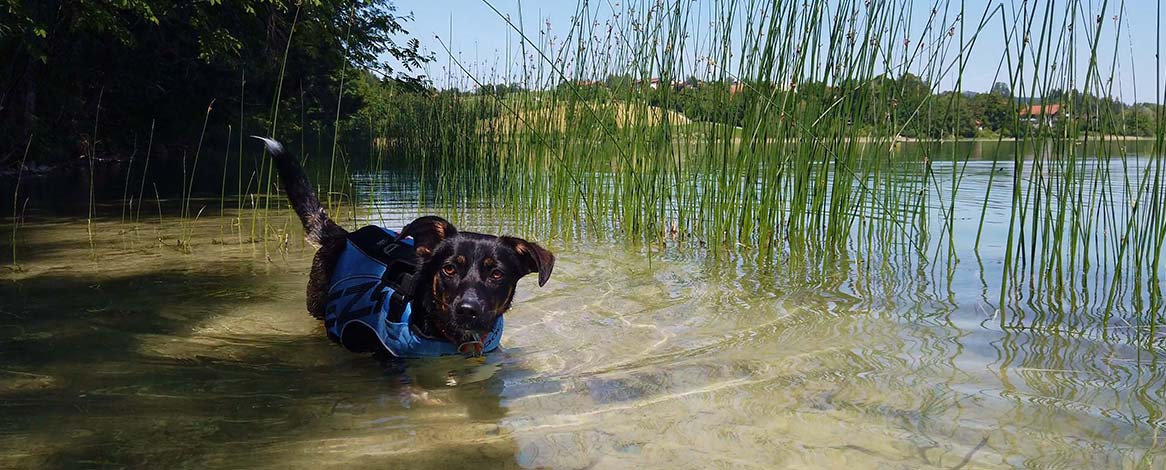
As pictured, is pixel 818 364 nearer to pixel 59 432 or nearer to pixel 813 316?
pixel 813 316

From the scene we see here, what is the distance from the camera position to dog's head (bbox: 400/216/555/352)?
118 inches

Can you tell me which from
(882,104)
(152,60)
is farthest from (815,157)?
(152,60)

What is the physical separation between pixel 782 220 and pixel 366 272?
9.15 ft

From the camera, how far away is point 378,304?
3.25m

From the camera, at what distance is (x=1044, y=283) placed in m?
4.44

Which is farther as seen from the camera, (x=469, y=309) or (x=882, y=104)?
(x=882, y=104)

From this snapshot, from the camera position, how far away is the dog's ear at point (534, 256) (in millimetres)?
3312

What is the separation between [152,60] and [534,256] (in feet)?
46.5

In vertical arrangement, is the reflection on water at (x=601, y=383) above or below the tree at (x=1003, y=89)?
below

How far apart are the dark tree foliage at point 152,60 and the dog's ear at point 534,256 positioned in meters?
3.10

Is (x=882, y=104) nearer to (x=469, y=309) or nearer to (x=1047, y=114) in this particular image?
(x=1047, y=114)

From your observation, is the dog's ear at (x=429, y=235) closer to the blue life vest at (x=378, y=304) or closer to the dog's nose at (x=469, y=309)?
the blue life vest at (x=378, y=304)

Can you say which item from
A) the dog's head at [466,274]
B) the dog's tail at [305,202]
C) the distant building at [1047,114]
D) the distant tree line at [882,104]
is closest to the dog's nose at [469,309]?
the dog's head at [466,274]

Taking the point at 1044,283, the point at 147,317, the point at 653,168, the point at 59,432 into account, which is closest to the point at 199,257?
the point at 147,317
